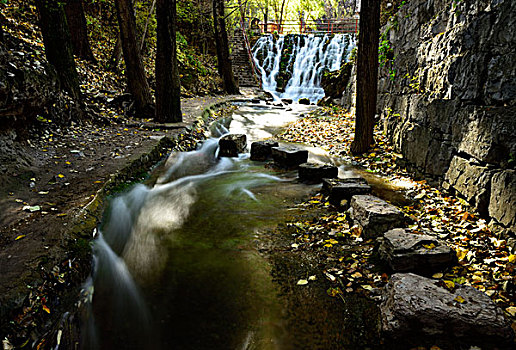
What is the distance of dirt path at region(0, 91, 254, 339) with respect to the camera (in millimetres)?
2318

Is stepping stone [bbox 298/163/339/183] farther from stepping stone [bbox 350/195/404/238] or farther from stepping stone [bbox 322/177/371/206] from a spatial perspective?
stepping stone [bbox 350/195/404/238]

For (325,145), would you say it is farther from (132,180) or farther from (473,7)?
(132,180)

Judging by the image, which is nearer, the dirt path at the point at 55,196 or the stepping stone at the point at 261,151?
the dirt path at the point at 55,196

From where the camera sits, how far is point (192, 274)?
3182 mm

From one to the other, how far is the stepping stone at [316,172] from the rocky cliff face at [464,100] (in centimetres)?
153

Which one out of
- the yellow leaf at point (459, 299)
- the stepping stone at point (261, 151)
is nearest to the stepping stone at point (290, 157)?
the stepping stone at point (261, 151)

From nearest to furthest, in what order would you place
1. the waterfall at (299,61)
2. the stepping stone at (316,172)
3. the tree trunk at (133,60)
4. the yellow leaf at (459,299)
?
the yellow leaf at (459,299), the stepping stone at (316,172), the tree trunk at (133,60), the waterfall at (299,61)

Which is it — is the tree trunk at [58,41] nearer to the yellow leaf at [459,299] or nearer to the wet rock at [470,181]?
the wet rock at [470,181]

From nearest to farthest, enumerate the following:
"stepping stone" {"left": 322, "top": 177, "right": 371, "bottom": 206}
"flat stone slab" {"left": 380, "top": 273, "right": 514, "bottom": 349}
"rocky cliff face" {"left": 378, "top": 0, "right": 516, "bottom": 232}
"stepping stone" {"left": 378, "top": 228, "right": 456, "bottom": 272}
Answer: "flat stone slab" {"left": 380, "top": 273, "right": 514, "bottom": 349}, "stepping stone" {"left": 378, "top": 228, "right": 456, "bottom": 272}, "rocky cliff face" {"left": 378, "top": 0, "right": 516, "bottom": 232}, "stepping stone" {"left": 322, "top": 177, "right": 371, "bottom": 206}

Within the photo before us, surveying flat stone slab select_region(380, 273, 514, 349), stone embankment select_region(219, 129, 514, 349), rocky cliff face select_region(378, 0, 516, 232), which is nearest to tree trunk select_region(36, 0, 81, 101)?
stone embankment select_region(219, 129, 514, 349)

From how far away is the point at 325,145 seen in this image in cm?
848

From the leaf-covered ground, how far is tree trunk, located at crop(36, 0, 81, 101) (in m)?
6.06

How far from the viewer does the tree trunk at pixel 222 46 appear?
640 inches

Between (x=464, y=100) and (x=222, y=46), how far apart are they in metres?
15.0
